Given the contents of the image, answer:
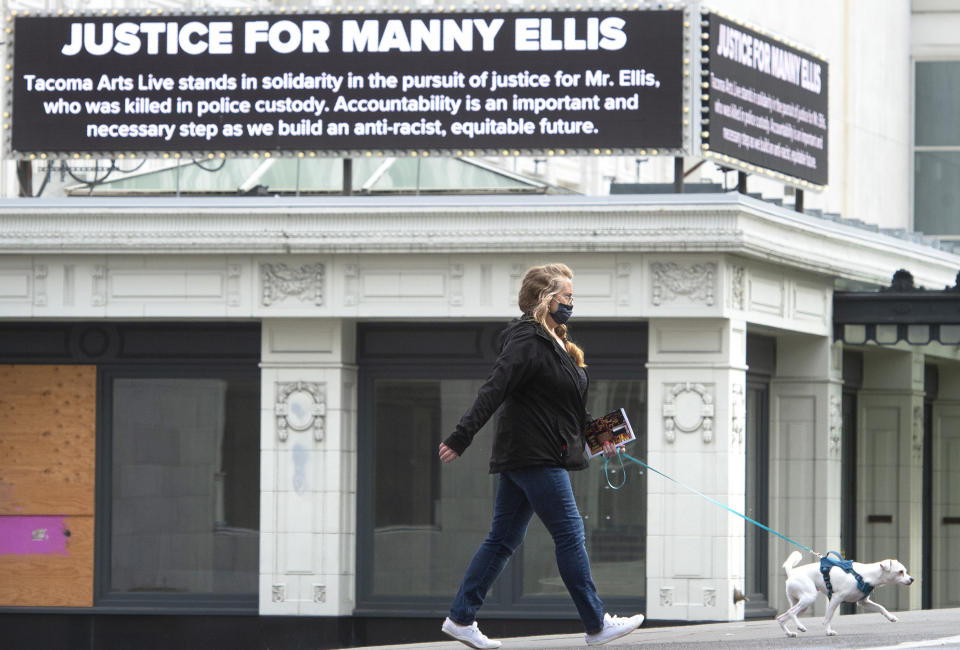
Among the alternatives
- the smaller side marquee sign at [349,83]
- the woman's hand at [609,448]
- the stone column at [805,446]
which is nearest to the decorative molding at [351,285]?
the smaller side marquee sign at [349,83]

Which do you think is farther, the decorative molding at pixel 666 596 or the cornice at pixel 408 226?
the decorative molding at pixel 666 596

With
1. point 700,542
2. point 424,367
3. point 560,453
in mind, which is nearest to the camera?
point 560,453

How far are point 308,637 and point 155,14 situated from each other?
5.31 metres

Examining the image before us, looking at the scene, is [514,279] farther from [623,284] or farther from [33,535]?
[33,535]

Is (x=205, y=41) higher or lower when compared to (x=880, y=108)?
lower

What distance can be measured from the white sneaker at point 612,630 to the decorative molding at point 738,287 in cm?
600

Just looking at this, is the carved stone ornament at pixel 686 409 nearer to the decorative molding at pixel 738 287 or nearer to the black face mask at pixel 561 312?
the decorative molding at pixel 738 287

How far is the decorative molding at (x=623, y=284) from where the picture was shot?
14898 mm

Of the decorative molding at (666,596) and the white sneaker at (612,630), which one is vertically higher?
the white sneaker at (612,630)

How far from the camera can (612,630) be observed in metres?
9.28

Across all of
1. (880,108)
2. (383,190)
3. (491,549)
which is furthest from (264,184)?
(880,108)

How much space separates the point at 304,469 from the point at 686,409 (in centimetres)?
317

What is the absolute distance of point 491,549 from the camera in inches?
365

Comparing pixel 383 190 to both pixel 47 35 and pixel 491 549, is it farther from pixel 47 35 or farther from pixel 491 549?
pixel 491 549
